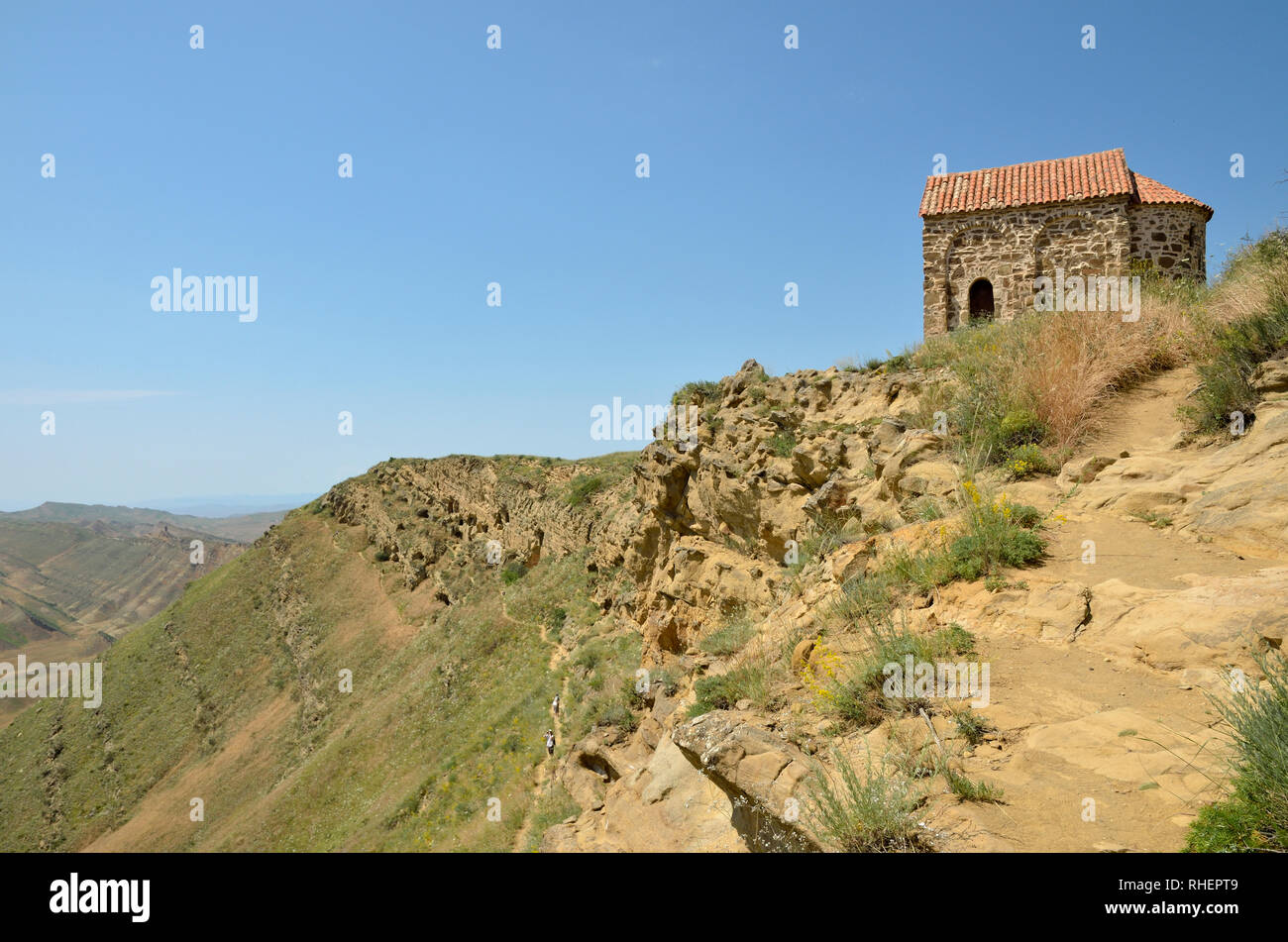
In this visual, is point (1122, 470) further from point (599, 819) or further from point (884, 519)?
point (599, 819)

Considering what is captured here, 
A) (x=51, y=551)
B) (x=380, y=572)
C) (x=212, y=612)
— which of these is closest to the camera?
(x=380, y=572)

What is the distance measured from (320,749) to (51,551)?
192391mm

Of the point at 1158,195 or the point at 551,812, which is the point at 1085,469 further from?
the point at 1158,195

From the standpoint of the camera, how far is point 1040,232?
17.2m

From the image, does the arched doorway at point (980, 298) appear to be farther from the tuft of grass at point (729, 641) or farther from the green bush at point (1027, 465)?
the tuft of grass at point (729, 641)

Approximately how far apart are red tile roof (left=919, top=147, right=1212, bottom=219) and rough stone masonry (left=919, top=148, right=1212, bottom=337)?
25mm

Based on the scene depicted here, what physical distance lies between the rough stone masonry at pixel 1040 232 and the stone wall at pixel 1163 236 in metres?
0.02

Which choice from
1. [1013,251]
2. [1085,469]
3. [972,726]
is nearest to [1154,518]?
[1085,469]

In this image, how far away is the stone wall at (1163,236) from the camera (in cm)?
1698

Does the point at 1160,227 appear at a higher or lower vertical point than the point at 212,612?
higher

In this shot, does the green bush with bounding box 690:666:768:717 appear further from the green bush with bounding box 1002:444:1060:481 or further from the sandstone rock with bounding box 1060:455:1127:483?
the sandstone rock with bounding box 1060:455:1127:483

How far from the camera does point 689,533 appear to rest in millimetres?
15039
